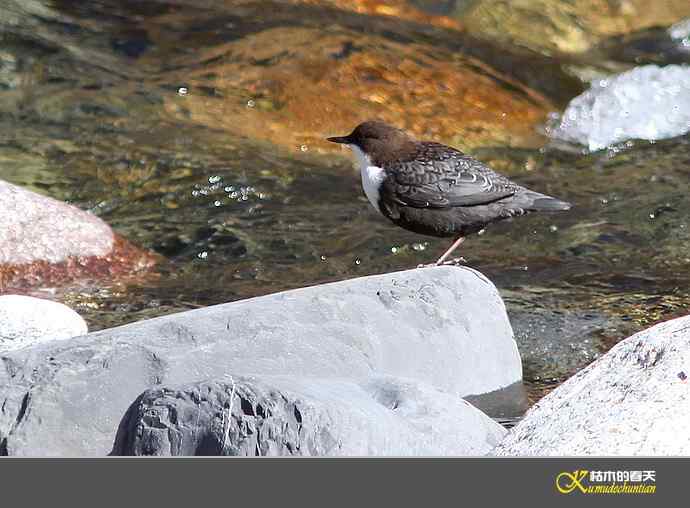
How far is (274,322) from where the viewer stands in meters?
4.50

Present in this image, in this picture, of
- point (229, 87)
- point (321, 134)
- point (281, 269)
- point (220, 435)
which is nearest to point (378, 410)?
point (220, 435)

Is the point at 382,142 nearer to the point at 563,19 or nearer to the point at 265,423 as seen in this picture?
the point at 265,423

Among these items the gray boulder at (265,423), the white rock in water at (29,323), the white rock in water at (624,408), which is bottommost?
the white rock in water at (29,323)

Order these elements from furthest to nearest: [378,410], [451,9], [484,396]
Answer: [451,9] → [484,396] → [378,410]

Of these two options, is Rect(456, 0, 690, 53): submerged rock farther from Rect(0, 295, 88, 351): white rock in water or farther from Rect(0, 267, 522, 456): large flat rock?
Rect(0, 295, 88, 351): white rock in water

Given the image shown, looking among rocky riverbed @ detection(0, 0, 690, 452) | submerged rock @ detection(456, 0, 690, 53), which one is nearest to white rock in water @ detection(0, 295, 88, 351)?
Result: rocky riverbed @ detection(0, 0, 690, 452)

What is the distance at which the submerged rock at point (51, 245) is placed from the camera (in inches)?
267

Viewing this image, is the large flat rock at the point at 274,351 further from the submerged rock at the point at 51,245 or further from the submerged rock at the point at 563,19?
the submerged rock at the point at 563,19

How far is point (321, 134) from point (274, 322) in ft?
16.8

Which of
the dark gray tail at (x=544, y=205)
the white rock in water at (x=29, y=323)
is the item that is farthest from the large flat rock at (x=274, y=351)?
the dark gray tail at (x=544, y=205)

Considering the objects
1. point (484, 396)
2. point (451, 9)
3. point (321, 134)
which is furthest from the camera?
point (451, 9)

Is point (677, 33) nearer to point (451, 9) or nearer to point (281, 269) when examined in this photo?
point (451, 9)

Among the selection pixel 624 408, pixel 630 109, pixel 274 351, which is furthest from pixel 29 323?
pixel 630 109

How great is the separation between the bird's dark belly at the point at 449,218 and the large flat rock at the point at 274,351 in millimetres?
1029
